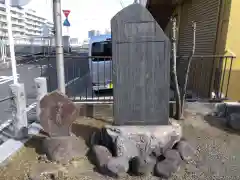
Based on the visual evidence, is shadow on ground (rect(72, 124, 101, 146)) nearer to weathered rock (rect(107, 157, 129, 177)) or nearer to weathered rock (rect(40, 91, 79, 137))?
weathered rock (rect(40, 91, 79, 137))

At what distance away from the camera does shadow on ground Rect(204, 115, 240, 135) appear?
398cm

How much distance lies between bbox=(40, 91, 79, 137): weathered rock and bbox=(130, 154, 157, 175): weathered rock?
43.7 inches

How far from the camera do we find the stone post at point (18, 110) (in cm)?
357

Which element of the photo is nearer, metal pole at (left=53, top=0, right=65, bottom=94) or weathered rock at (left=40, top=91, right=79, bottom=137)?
weathered rock at (left=40, top=91, right=79, bottom=137)

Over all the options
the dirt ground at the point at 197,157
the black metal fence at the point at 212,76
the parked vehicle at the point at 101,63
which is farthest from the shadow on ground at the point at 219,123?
the parked vehicle at the point at 101,63

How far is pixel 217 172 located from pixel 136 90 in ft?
5.23

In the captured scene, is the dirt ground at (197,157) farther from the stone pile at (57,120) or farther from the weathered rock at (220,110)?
the weathered rock at (220,110)

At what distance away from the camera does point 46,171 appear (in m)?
2.88

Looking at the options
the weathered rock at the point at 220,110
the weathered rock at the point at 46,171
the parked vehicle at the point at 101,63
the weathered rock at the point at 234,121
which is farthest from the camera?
the parked vehicle at the point at 101,63

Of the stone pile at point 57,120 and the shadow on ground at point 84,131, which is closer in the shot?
the stone pile at point 57,120

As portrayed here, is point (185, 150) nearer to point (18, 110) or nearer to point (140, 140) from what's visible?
point (140, 140)

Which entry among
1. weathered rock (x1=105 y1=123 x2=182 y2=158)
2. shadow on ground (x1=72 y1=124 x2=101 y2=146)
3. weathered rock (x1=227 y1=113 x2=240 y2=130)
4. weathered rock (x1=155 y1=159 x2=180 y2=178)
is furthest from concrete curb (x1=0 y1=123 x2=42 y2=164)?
weathered rock (x1=227 y1=113 x2=240 y2=130)

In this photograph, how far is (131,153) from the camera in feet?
10.4

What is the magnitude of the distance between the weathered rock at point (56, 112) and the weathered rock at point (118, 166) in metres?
0.87
